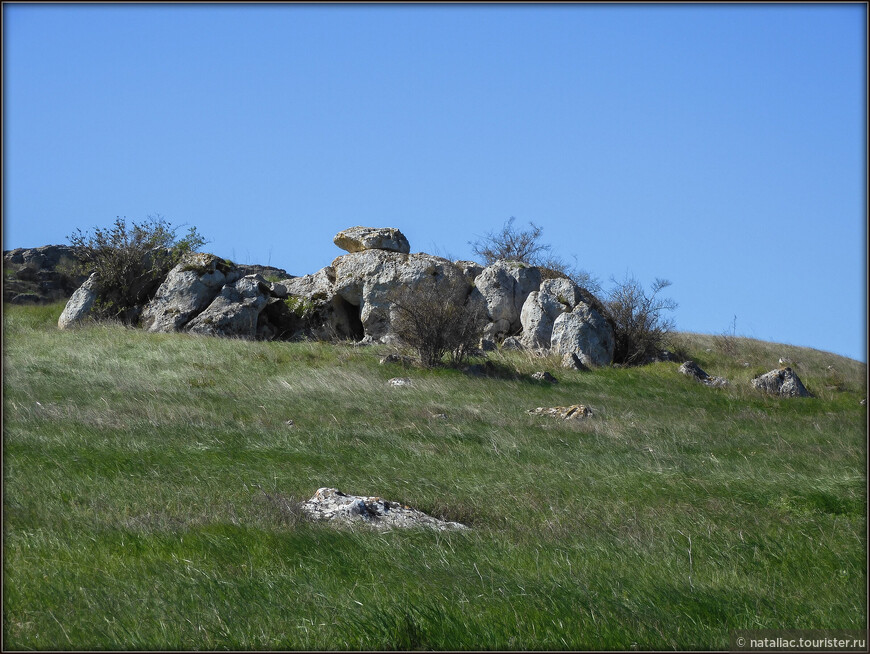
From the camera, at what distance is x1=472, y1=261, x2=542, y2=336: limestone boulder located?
92.3 feet

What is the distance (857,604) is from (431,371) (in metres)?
15.8

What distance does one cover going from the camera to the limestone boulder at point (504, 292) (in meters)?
28.1

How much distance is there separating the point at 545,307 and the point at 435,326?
5.77 meters

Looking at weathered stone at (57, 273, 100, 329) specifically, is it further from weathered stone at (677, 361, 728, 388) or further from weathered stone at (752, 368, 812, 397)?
weathered stone at (752, 368, 812, 397)

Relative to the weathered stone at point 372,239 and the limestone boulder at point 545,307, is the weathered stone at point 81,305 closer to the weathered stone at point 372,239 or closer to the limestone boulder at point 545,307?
the weathered stone at point 372,239

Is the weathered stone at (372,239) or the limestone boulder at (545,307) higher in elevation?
the weathered stone at (372,239)

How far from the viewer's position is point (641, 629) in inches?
199

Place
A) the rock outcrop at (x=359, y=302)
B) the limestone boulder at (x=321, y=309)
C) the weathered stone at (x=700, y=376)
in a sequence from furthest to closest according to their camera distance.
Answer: the limestone boulder at (x=321, y=309)
the rock outcrop at (x=359, y=302)
the weathered stone at (x=700, y=376)

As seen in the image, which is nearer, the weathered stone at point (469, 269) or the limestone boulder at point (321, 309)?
the limestone boulder at point (321, 309)

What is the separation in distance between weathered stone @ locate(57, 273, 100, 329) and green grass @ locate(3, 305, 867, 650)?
10.7 m

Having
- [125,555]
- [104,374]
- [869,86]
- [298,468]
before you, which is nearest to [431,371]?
[104,374]

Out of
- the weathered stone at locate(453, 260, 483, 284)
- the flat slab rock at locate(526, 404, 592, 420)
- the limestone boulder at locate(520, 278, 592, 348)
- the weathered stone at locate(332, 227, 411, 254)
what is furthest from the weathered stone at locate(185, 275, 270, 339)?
the flat slab rock at locate(526, 404, 592, 420)

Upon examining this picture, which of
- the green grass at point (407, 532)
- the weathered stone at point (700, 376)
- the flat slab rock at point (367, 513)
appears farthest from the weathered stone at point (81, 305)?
the flat slab rock at point (367, 513)

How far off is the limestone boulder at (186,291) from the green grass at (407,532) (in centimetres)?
926
